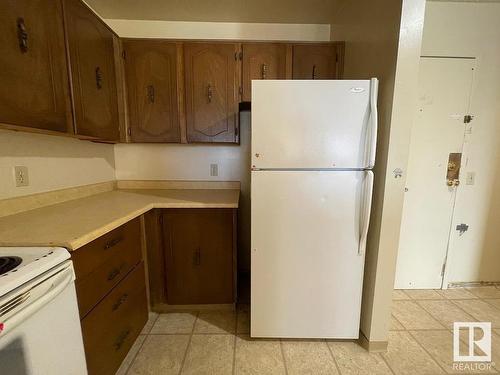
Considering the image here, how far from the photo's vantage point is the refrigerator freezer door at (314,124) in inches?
47.8

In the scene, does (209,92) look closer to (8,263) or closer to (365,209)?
(365,209)

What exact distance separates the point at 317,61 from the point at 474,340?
7.98ft

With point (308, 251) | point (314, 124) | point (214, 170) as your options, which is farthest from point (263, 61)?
point (308, 251)

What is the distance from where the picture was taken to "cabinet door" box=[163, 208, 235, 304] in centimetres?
166

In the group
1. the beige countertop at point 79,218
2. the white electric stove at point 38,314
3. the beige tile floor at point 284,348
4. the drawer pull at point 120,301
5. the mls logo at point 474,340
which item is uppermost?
the beige countertop at point 79,218

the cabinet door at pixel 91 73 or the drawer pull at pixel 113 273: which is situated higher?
the cabinet door at pixel 91 73

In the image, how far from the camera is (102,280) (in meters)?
1.09

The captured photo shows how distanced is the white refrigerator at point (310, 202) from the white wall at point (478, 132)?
1315mm

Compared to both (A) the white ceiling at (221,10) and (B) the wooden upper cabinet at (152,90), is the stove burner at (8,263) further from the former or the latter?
(A) the white ceiling at (221,10)

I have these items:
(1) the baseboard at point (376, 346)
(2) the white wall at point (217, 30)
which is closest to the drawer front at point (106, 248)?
(1) the baseboard at point (376, 346)

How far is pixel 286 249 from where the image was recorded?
4.50 feet

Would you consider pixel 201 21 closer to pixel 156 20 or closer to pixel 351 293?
pixel 156 20

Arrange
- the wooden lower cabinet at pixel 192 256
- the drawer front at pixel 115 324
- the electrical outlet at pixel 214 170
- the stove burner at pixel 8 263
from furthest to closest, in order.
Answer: the electrical outlet at pixel 214 170
the wooden lower cabinet at pixel 192 256
the drawer front at pixel 115 324
the stove burner at pixel 8 263

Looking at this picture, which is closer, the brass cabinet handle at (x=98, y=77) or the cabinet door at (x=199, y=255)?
the brass cabinet handle at (x=98, y=77)
